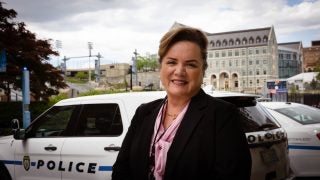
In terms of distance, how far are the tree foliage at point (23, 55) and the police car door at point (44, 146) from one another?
33.4ft

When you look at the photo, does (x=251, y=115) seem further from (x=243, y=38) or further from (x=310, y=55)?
(x=310, y=55)

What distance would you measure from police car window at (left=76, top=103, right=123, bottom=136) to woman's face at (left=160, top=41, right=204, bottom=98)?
2546 mm

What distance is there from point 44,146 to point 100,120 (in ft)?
3.18

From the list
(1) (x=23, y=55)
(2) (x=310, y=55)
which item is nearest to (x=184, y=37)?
(1) (x=23, y=55)

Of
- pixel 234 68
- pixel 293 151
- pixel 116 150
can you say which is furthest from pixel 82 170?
pixel 234 68

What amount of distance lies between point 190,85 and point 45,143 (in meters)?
3.67

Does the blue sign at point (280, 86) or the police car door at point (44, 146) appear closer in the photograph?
the police car door at point (44, 146)

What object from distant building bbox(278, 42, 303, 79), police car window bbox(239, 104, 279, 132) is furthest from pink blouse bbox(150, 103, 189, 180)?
distant building bbox(278, 42, 303, 79)

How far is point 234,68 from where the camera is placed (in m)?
144

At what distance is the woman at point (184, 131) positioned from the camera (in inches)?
87.4

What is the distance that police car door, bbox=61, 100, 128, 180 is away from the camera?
16.2ft

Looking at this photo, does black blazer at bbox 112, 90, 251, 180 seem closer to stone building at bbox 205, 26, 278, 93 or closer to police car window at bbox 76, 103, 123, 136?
police car window at bbox 76, 103, 123, 136

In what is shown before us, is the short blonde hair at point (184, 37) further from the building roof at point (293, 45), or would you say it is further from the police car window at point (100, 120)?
the building roof at point (293, 45)

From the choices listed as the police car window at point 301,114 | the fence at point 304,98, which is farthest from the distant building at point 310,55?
the police car window at point 301,114
